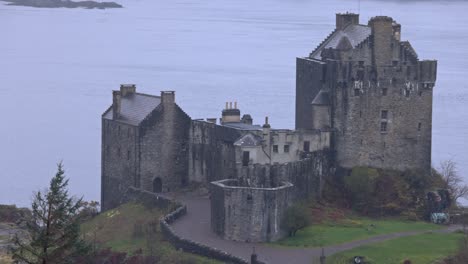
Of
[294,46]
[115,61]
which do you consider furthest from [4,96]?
[294,46]

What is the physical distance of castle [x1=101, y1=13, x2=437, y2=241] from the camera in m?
53.5

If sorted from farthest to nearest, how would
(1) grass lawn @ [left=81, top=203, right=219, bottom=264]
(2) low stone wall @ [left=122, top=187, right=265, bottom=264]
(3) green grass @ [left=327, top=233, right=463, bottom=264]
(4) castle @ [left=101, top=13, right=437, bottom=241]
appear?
(4) castle @ [left=101, top=13, right=437, bottom=241] < (1) grass lawn @ [left=81, top=203, right=219, bottom=264] < (2) low stone wall @ [left=122, top=187, right=265, bottom=264] < (3) green grass @ [left=327, top=233, right=463, bottom=264]

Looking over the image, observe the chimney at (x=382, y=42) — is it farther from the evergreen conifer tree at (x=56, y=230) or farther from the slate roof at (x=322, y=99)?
the evergreen conifer tree at (x=56, y=230)

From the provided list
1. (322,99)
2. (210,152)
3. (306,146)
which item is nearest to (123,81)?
(210,152)

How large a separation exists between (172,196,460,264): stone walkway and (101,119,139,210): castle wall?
19.5 ft

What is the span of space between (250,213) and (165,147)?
1024 centimetres

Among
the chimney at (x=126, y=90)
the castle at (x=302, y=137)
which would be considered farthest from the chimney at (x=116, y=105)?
the chimney at (x=126, y=90)

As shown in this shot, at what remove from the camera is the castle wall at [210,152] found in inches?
2266

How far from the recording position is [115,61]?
533ft

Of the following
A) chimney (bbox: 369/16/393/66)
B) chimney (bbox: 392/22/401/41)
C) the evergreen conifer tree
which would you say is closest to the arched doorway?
chimney (bbox: 369/16/393/66)

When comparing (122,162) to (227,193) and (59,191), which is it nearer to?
(227,193)

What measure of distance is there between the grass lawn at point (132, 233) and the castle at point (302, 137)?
7.52ft

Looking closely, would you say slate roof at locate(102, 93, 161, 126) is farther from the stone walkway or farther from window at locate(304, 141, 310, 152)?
window at locate(304, 141, 310, 152)

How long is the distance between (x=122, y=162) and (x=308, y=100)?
974cm
